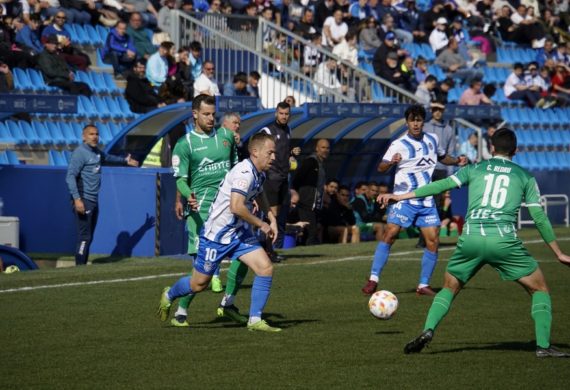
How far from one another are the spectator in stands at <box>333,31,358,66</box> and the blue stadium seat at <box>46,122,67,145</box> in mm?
7202

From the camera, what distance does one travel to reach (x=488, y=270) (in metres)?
16.2

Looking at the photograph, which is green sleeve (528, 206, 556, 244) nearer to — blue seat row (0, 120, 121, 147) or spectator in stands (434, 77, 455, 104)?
blue seat row (0, 120, 121, 147)

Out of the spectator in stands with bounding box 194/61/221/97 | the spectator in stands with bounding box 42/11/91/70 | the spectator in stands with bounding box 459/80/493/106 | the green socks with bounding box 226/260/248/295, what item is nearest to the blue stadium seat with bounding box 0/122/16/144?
the spectator in stands with bounding box 42/11/91/70

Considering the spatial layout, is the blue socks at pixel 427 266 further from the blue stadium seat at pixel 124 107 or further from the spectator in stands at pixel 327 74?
the spectator in stands at pixel 327 74

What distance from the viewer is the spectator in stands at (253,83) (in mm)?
21938

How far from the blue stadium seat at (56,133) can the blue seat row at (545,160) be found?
11.6 metres

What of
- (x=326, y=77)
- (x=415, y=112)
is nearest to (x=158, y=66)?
(x=326, y=77)

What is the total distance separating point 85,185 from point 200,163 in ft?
14.8

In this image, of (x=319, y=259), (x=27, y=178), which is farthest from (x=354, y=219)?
(x=27, y=178)

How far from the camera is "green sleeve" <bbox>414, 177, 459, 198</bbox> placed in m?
9.27

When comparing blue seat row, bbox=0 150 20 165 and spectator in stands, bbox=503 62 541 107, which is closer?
blue seat row, bbox=0 150 20 165

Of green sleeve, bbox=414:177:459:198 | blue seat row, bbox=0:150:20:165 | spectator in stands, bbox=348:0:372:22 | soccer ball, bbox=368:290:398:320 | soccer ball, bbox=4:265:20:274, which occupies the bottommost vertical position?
soccer ball, bbox=4:265:20:274

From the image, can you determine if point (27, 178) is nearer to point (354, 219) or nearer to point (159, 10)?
point (354, 219)

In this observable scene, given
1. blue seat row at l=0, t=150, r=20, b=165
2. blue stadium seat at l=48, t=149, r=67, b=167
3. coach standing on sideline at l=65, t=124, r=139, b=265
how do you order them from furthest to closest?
blue stadium seat at l=48, t=149, r=67, b=167
blue seat row at l=0, t=150, r=20, b=165
coach standing on sideline at l=65, t=124, r=139, b=265
